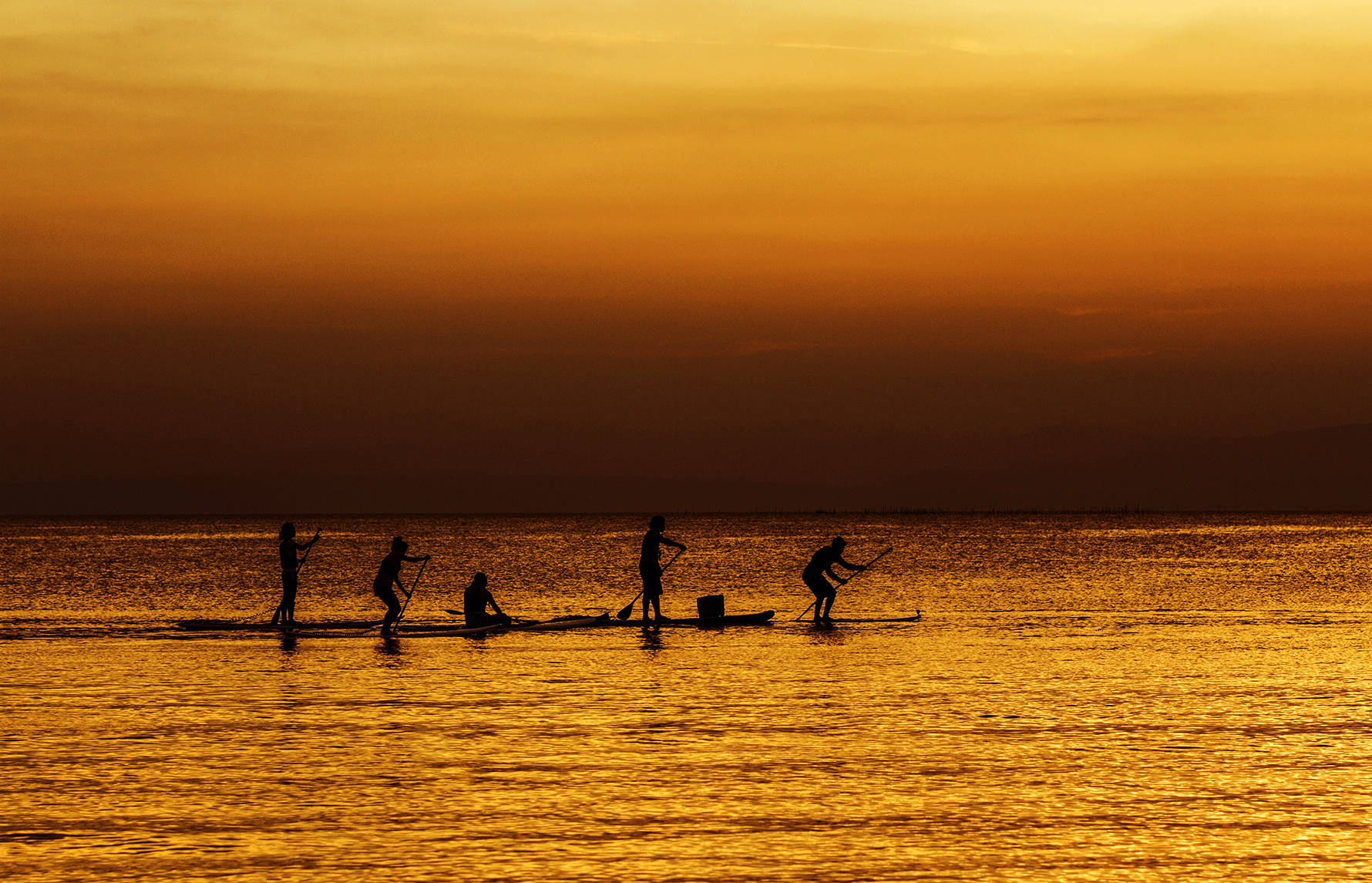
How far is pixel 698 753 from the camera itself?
14570mm

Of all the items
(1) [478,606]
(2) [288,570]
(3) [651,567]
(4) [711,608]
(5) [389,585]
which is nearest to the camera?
(5) [389,585]

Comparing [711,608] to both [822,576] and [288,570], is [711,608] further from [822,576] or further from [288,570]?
[288,570]

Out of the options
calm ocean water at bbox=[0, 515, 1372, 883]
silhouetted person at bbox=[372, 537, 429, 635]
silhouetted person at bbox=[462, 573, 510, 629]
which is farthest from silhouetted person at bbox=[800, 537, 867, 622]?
silhouetted person at bbox=[372, 537, 429, 635]

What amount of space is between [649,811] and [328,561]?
79648 mm

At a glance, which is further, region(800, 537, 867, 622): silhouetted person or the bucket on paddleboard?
the bucket on paddleboard

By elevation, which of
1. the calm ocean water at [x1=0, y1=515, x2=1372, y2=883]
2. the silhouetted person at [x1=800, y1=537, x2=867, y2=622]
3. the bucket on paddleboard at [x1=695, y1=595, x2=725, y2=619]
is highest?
the silhouetted person at [x1=800, y1=537, x2=867, y2=622]

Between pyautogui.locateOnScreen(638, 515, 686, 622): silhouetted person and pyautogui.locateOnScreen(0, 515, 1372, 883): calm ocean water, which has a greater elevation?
pyautogui.locateOnScreen(638, 515, 686, 622): silhouetted person

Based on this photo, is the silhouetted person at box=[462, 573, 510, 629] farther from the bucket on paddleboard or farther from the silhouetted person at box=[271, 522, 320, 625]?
the bucket on paddleboard

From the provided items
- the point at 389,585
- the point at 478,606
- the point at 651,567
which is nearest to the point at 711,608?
the point at 651,567

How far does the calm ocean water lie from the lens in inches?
419

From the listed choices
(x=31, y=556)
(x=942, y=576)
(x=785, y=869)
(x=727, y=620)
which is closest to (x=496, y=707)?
(x=785, y=869)

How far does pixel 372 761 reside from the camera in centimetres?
1430

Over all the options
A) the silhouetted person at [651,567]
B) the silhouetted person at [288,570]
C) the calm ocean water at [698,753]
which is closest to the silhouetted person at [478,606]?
the calm ocean water at [698,753]

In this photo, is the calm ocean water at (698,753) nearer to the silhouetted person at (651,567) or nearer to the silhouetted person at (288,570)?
the silhouetted person at (651,567)
